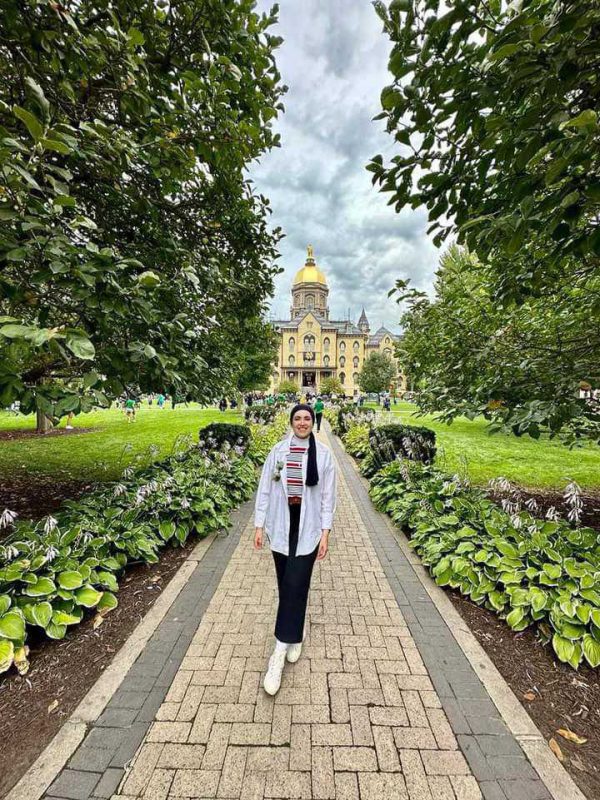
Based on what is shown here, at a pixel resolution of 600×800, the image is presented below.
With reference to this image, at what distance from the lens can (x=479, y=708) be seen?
2.57m

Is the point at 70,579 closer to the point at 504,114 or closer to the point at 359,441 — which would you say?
the point at 504,114

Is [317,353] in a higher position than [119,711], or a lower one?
higher

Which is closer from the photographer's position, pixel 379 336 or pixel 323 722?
pixel 323 722

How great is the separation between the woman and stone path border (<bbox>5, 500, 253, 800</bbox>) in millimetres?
900

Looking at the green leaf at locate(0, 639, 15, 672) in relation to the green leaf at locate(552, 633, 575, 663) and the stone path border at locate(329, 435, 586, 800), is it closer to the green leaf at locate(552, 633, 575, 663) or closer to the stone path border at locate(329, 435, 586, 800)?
the stone path border at locate(329, 435, 586, 800)

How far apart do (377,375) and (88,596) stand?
161ft

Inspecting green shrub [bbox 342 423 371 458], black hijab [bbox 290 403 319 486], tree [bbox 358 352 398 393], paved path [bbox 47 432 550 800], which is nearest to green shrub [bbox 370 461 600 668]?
paved path [bbox 47 432 550 800]

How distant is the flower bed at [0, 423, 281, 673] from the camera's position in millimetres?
3025

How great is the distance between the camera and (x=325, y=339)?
286 ft

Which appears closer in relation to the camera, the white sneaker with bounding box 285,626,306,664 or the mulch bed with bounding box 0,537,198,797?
the mulch bed with bounding box 0,537,198,797

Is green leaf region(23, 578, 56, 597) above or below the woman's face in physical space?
below

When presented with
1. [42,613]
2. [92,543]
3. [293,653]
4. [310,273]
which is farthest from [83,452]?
[310,273]

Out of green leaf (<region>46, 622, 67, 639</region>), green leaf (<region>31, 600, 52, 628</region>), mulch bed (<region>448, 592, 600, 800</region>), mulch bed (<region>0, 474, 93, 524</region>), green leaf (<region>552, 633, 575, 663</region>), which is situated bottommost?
mulch bed (<region>448, 592, 600, 800</region>)

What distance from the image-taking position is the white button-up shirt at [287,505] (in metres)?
2.93
